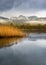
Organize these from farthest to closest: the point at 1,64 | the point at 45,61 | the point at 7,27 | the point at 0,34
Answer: the point at 7,27
the point at 0,34
the point at 45,61
the point at 1,64

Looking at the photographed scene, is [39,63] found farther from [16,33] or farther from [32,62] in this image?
[16,33]

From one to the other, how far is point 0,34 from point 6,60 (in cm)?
435

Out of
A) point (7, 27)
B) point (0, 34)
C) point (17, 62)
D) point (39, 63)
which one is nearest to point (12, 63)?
point (17, 62)

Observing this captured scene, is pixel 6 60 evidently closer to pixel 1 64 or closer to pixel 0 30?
pixel 1 64

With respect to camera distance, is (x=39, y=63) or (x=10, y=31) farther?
(x=10, y=31)

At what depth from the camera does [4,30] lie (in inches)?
305

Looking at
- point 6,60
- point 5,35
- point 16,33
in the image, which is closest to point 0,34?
point 5,35

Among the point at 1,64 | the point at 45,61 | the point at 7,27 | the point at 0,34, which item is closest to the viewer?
the point at 1,64

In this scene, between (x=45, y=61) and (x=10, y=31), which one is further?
(x=10, y=31)

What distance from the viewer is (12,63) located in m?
2.95

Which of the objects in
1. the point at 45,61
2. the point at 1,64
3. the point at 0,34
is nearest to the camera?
the point at 1,64

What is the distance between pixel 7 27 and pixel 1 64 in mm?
5160

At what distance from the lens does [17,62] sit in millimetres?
3055

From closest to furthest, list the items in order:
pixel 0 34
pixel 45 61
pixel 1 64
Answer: pixel 1 64 → pixel 45 61 → pixel 0 34
